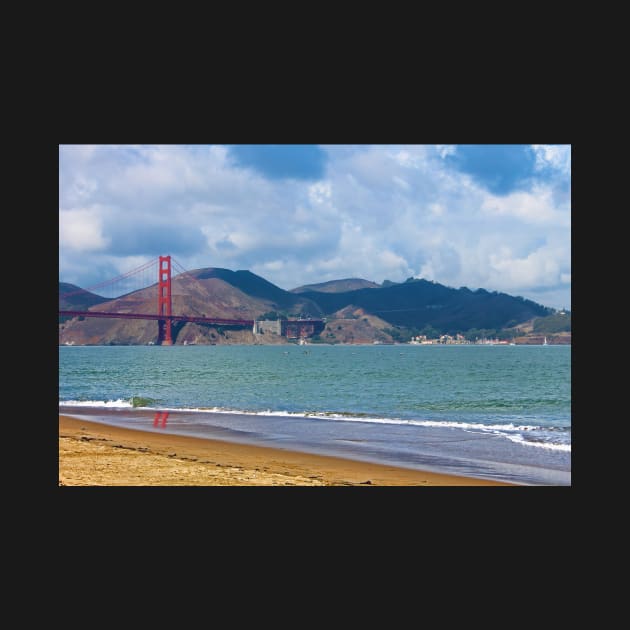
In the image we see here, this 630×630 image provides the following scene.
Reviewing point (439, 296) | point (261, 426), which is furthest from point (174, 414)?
point (439, 296)

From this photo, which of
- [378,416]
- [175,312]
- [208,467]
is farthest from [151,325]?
[208,467]

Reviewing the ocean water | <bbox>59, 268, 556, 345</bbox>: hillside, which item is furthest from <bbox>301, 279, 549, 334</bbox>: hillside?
the ocean water

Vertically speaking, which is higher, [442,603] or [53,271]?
[53,271]

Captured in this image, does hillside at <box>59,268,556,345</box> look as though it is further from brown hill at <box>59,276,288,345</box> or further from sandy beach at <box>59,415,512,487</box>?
sandy beach at <box>59,415,512,487</box>

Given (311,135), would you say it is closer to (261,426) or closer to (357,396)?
(261,426)

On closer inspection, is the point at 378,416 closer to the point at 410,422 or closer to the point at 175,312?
the point at 410,422

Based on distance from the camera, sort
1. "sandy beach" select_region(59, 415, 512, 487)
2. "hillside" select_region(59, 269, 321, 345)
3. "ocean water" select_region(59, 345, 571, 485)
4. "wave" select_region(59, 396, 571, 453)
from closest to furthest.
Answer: "sandy beach" select_region(59, 415, 512, 487), "ocean water" select_region(59, 345, 571, 485), "wave" select_region(59, 396, 571, 453), "hillside" select_region(59, 269, 321, 345)

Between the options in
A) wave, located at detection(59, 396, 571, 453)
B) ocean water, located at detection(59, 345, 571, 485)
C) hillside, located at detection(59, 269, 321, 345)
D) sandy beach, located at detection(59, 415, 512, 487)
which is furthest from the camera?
hillside, located at detection(59, 269, 321, 345)
